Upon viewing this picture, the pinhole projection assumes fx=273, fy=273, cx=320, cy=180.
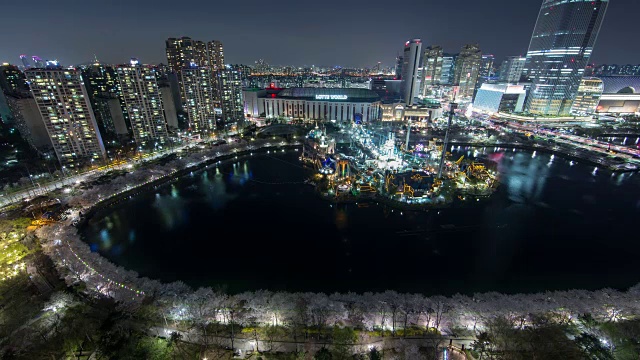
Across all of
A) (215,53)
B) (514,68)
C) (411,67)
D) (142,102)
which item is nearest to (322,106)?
(411,67)

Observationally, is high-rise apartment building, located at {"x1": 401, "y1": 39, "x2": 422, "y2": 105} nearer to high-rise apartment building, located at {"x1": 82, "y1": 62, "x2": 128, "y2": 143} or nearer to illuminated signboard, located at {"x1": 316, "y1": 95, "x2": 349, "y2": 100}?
illuminated signboard, located at {"x1": 316, "y1": 95, "x2": 349, "y2": 100}

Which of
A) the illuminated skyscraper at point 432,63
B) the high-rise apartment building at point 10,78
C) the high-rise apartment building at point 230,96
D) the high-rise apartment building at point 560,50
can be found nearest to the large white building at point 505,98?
the high-rise apartment building at point 560,50

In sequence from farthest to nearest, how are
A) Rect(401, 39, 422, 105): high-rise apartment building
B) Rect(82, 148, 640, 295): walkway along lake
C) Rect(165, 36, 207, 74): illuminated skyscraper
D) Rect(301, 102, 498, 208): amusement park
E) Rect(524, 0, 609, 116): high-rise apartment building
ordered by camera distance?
Rect(165, 36, 207, 74): illuminated skyscraper
Rect(401, 39, 422, 105): high-rise apartment building
Rect(524, 0, 609, 116): high-rise apartment building
Rect(301, 102, 498, 208): amusement park
Rect(82, 148, 640, 295): walkway along lake

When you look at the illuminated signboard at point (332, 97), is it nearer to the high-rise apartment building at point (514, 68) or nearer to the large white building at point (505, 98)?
the large white building at point (505, 98)

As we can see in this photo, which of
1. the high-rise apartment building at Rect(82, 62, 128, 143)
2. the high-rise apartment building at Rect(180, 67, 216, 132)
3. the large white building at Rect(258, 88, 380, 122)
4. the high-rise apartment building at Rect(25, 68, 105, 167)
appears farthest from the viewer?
the large white building at Rect(258, 88, 380, 122)

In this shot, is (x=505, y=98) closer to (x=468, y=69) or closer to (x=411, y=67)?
(x=411, y=67)

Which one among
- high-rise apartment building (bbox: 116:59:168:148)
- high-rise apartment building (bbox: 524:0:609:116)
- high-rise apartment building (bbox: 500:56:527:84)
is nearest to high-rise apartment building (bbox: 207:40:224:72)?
high-rise apartment building (bbox: 116:59:168:148)
